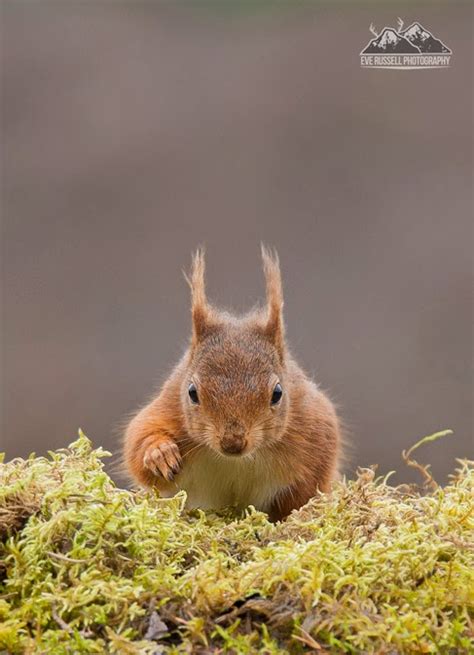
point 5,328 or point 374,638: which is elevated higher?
point 5,328

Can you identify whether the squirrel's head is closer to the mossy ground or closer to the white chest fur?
the white chest fur

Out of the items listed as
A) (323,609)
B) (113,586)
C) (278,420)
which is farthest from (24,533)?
(278,420)

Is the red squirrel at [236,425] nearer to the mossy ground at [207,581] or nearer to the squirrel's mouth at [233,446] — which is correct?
the squirrel's mouth at [233,446]

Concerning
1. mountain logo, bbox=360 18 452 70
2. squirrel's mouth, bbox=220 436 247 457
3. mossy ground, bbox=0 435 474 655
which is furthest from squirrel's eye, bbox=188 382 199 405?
mountain logo, bbox=360 18 452 70

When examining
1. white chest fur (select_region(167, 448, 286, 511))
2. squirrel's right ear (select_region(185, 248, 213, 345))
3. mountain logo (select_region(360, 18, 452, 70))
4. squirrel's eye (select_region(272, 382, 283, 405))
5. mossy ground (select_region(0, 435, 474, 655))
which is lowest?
mossy ground (select_region(0, 435, 474, 655))

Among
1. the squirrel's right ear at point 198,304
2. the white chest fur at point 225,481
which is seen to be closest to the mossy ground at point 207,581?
the white chest fur at point 225,481

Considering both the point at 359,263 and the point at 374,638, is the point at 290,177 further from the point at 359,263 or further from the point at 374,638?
the point at 374,638

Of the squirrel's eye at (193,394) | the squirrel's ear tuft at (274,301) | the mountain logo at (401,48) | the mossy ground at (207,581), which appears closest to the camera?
the mossy ground at (207,581)

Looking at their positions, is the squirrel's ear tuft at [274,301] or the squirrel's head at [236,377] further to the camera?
the squirrel's ear tuft at [274,301]
